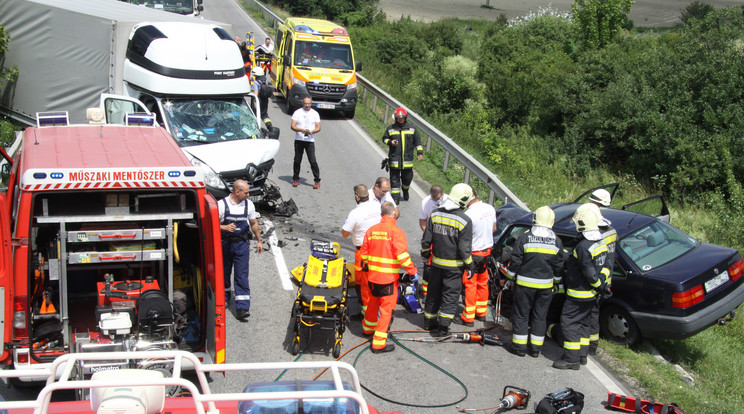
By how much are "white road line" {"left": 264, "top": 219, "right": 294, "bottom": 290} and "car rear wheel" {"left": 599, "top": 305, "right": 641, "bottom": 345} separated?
13.2 ft

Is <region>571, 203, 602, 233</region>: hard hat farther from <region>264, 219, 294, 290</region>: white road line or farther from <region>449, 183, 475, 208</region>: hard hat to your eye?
<region>264, 219, 294, 290</region>: white road line

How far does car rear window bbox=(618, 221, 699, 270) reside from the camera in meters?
8.27

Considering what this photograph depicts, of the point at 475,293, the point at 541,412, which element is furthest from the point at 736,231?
the point at 541,412

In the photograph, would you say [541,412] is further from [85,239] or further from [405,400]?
[85,239]

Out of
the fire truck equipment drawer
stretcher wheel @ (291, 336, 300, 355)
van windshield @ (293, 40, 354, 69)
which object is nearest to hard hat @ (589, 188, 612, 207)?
stretcher wheel @ (291, 336, 300, 355)

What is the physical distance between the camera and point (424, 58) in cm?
3666

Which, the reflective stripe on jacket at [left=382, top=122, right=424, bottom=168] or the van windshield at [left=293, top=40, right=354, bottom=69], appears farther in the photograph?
the van windshield at [left=293, top=40, right=354, bottom=69]

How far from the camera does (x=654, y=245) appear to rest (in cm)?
852

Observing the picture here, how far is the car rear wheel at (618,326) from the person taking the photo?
324 inches

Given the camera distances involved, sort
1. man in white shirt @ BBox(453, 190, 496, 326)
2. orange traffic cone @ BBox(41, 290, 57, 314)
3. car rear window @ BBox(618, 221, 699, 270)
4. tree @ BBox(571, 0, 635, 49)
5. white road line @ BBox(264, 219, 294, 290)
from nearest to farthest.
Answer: orange traffic cone @ BBox(41, 290, 57, 314) < car rear window @ BBox(618, 221, 699, 270) < man in white shirt @ BBox(453, 190, 496, 326) < white road line @ BBox(264, 219, 294, 290) < tree @ BBox(571, 0, 635, 49)

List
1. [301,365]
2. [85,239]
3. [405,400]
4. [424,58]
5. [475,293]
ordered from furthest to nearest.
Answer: [424,58], [475,293], [405,400], [85,239], [301,365]

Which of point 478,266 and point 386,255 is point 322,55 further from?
point 386,255

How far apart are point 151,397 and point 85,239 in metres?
2.82

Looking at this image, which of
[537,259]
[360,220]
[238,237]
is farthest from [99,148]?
[537,259]
